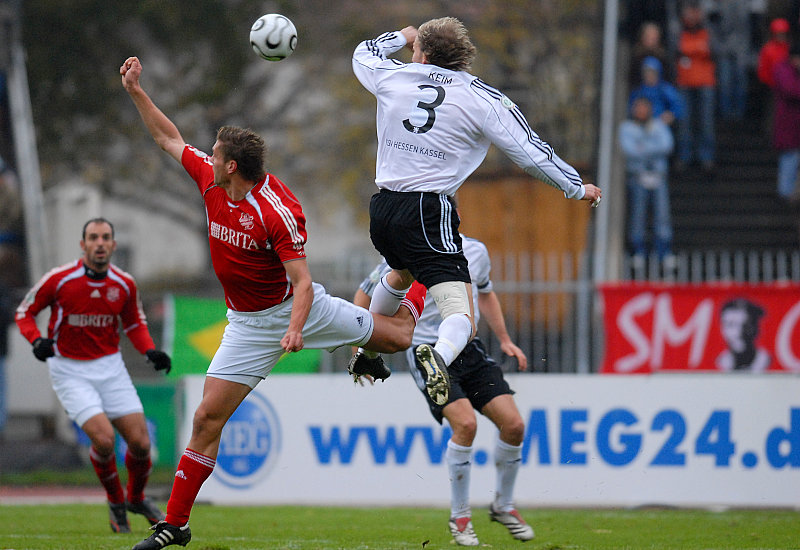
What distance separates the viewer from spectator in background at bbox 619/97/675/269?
1630 centimetres

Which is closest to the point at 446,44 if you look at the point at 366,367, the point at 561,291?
the point at 366,367

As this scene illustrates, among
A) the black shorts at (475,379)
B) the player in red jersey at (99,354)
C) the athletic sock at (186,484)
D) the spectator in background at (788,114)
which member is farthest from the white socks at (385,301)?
the spectator in background at (788,114)

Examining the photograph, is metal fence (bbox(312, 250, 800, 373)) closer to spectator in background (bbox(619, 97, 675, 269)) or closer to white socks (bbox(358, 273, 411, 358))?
spectator in background (bbox(619, 97, 675, 269))

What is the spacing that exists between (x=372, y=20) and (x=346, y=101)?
2.94 m

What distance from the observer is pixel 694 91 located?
1781 cm

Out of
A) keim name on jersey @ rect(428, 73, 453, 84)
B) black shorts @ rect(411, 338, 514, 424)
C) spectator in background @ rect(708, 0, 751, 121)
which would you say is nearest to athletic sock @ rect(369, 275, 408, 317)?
black shorts @ rect(411, 338, 514, 424)

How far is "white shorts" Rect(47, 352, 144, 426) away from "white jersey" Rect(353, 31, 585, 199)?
147 inches

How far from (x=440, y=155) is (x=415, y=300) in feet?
3.97

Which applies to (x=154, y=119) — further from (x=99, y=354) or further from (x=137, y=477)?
(x=137, y=477)

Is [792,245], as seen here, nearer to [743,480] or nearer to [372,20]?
[743,480]

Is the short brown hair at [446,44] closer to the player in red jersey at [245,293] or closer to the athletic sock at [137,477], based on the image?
the player in red jersey at [245,293]

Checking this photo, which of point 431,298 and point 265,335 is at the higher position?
point 431,298

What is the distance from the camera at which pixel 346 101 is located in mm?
30734

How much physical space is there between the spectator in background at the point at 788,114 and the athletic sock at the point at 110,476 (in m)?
10.5
